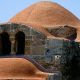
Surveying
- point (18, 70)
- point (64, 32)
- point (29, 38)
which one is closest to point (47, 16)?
point (64, 32)

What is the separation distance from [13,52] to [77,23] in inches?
297

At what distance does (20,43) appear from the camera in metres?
20.2

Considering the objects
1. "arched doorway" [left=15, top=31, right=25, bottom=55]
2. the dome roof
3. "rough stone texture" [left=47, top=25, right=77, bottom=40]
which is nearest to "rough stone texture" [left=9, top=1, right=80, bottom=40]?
the dome roof

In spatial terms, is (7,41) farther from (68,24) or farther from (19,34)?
(68,24)

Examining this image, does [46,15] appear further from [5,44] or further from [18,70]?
[18,70]

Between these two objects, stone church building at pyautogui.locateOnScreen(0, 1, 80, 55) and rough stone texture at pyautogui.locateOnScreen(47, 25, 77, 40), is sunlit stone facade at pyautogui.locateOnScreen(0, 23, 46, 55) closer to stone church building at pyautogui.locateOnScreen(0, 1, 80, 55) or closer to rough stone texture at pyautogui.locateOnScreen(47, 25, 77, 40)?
stone church building at pyautogui.locateOnScreen(0, 1, 80, 55)

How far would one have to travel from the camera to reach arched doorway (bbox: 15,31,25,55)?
1991 cm

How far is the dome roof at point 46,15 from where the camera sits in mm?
25094

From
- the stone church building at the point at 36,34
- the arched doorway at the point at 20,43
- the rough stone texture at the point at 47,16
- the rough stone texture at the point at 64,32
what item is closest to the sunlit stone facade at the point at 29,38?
the stone church building at the point at 36,34

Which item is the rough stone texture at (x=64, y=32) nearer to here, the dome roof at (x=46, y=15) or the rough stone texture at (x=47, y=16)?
the rough stone texture at (x=47, y=16)

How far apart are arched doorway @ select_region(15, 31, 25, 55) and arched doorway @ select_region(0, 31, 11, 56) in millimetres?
494

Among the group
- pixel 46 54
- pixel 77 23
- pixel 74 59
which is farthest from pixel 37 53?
pixel 77 23

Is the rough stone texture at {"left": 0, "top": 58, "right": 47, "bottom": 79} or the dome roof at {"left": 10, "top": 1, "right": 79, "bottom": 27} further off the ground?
the dome roof at {"left": 10, "top": 1, "right": 79, "bottom": 27}

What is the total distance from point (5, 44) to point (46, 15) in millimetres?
5669
